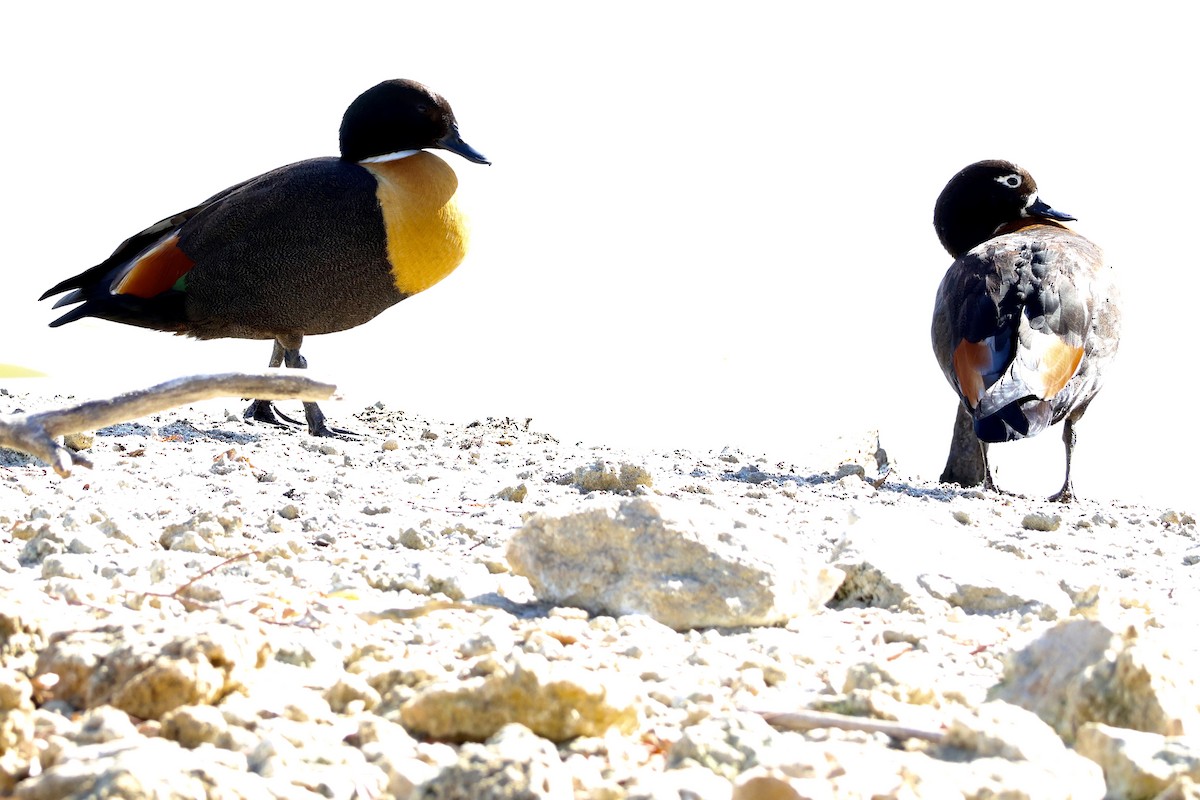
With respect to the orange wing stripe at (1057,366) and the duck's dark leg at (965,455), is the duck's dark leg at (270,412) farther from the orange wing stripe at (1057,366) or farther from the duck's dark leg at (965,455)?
the orange wing stripe at (1057,366)

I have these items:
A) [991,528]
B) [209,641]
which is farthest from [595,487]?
[209,641]

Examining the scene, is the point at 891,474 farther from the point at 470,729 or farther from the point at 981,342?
the point at 470,729

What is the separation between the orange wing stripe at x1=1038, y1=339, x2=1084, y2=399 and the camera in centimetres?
577

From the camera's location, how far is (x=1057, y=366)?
231 inches

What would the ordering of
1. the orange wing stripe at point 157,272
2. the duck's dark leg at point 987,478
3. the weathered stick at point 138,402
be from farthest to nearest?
the orange wing stripe at point 157,272 < the duck's dark leg at point 987,478 < the weathered stick at point 138,402

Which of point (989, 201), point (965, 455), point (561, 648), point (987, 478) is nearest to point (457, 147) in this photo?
point (989, 201)

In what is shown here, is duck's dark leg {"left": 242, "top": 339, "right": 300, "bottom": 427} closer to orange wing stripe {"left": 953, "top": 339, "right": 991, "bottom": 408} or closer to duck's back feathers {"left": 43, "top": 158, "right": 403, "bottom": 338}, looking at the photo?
duck's back feathers {"left": 43, "top": 158, "right": 403, "bottom": 338}

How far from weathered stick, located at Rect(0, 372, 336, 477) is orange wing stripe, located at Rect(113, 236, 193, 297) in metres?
4.51

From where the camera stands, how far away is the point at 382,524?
416 centimetres

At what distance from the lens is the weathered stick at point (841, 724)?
6.71ft

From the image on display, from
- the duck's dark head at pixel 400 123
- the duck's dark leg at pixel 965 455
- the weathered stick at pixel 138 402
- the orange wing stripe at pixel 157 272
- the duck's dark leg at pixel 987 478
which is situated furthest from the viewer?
the duck's dark head at pixel 400 123

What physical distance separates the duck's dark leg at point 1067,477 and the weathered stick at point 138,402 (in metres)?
4.64

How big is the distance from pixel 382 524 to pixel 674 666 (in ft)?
5.96

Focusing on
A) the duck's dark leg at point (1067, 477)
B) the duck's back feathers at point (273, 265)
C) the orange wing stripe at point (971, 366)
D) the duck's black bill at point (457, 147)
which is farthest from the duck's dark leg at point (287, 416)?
the duck's dark leg at point (1067, 477)
